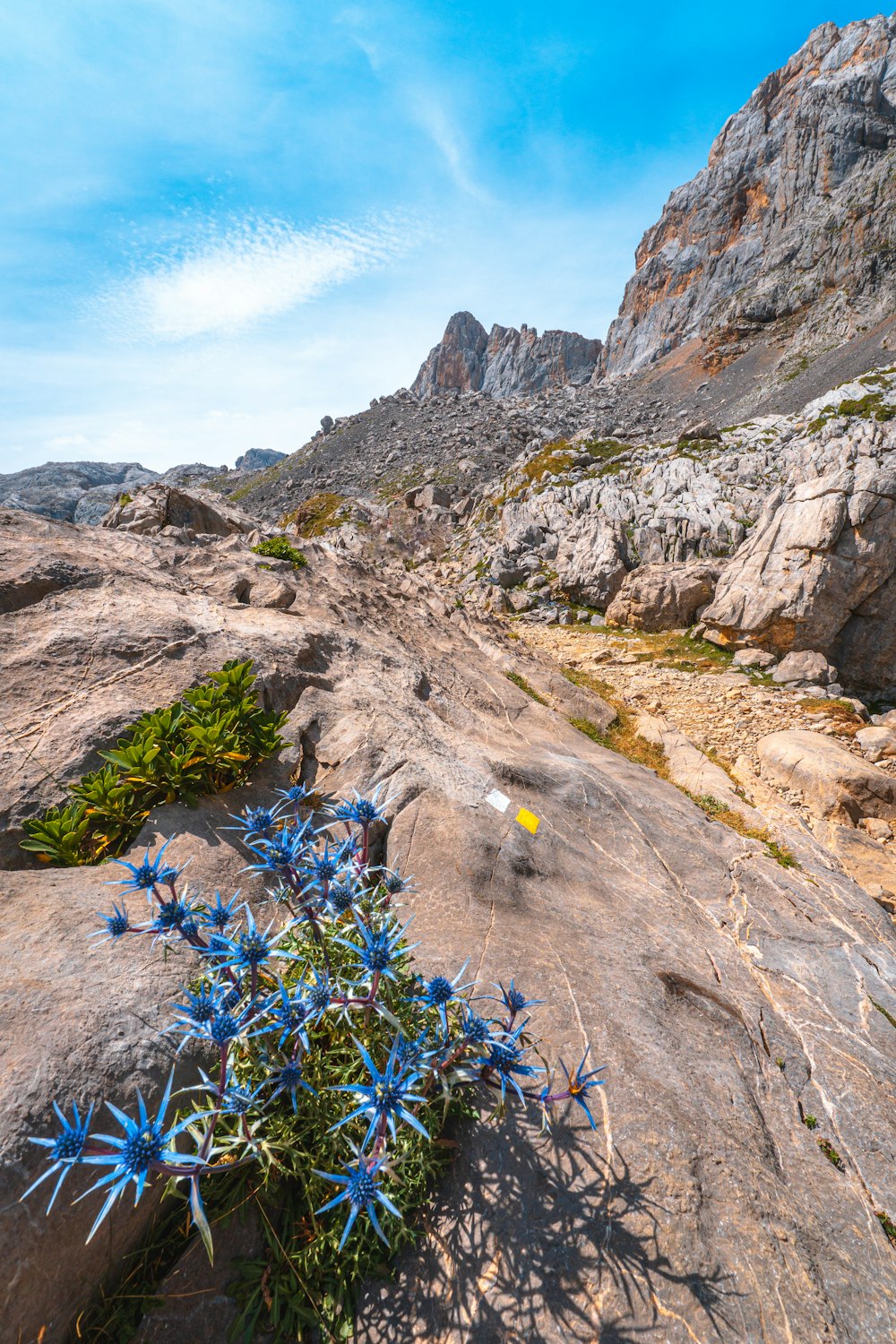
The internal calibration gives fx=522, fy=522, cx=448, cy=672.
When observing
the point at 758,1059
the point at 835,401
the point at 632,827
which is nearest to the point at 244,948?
the point at 758,1059

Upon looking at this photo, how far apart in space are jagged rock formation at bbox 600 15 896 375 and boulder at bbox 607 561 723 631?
195ft

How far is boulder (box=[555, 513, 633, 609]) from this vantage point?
91.5 ft

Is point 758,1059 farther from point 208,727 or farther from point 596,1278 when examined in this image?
point 208,727

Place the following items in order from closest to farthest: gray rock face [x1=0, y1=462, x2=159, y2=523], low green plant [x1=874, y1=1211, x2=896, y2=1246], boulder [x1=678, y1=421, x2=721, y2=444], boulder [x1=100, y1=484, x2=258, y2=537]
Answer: low green plant [x1=874, y1=1211, x2=896, y2=1246] < boulder [x1=100, y1=484, x2=258, y2=537] < boulder [x1=678, y1=421, x2=721, y2=444] < gray rock face [x1=0, y1=462, x2=159, y2=523]

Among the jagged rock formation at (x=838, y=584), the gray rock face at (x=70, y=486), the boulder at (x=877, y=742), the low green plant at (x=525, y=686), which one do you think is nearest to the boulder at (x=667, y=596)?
the jagged rock formation at (x=838, y=584)

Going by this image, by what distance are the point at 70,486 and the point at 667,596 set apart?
14655cm

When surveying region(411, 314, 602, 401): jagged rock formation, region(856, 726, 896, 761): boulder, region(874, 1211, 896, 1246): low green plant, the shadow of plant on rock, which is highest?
region(411, 314, 602, 401): jagged rock formation

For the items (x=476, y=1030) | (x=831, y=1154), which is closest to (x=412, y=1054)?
(x=476, y=1030)

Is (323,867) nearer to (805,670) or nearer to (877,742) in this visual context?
(877,742)

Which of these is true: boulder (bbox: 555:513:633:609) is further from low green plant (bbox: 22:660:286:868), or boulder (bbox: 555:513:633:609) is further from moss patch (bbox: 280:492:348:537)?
moss patch (bbox: 280:492:348:537)

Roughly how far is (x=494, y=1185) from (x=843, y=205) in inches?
4829

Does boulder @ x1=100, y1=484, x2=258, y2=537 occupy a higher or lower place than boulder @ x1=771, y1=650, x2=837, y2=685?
higher

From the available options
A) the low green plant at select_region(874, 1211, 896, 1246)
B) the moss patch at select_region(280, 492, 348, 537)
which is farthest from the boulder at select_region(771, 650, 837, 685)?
the moss patch at select_region(280, 492, 348, 537)

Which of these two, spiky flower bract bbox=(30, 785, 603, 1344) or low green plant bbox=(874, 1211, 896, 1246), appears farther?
low green plant bbox=(874, 1211, 896, 1246)
